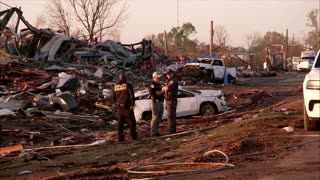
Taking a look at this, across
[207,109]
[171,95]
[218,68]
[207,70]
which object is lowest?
[207,109]

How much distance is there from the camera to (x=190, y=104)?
1859 cm

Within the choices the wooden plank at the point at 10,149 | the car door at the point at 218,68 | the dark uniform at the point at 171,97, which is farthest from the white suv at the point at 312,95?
Result: the car door at the point at 218,68

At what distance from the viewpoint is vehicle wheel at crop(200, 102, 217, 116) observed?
18.8 meters

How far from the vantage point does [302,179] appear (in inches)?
261

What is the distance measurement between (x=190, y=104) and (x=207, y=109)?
2.41 feet

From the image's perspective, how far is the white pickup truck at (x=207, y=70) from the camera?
36250 mm

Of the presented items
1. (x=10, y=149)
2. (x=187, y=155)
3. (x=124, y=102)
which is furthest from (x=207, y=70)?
(x=187, y=155)

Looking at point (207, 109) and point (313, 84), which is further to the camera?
point (207, 109)

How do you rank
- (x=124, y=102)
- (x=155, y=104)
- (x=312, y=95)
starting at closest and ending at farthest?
1. (x=312, y=95)
2. (x=124, y=102)
3. (x=155, y=104)

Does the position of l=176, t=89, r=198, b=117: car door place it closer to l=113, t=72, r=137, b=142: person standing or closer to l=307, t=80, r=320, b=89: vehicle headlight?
l=113, t=72, r=137, b=142: person standing

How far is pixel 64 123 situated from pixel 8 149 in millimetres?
5069

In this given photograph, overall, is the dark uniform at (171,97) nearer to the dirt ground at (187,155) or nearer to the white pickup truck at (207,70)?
the dirt ground at (187,155)

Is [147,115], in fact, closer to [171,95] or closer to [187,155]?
[171,95]

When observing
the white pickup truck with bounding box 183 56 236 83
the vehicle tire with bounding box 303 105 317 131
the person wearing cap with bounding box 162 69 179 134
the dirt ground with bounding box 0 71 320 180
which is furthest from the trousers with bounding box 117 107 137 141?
the white pickup truck with bounding box 183 56 236 83
